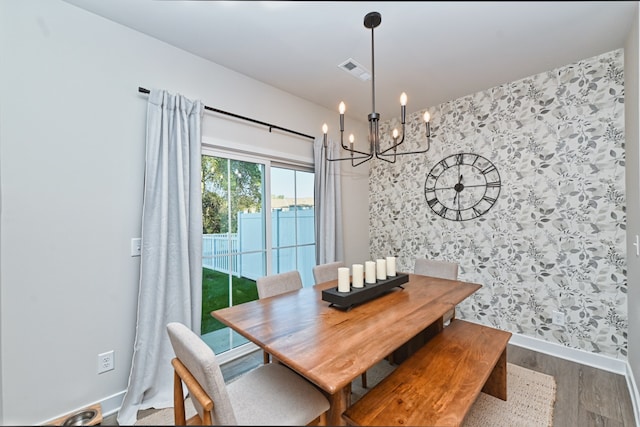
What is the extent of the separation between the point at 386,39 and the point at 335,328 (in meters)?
1.57

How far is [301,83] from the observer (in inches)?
101

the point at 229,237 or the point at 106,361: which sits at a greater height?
the point at 229,237

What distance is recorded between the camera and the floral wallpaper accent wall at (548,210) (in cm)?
215

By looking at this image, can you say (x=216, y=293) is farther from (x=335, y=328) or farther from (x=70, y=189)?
(x=335, y=328)

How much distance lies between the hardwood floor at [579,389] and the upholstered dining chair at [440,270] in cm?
77

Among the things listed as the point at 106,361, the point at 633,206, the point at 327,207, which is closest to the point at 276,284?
the point at 106,361

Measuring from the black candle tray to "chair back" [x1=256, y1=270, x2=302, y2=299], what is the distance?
47cm

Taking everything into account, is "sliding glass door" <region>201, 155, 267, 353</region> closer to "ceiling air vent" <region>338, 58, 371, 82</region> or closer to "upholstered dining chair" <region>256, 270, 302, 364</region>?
"upholstered dining chair" <region>256, 270, 302, 364</region>

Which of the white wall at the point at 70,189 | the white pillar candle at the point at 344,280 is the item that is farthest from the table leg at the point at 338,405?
the white wall at the point at 70,189

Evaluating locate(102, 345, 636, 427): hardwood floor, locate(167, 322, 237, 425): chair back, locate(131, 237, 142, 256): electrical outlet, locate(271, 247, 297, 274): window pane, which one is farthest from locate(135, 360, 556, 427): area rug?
locate(271, 247, 297, 274): window pane

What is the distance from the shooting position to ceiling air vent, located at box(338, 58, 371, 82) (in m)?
2.04

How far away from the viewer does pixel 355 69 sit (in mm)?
2135

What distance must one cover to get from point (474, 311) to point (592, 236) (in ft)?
4.03

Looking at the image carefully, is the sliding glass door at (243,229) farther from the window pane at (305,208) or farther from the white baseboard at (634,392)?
the white baseboard at (634,392)
